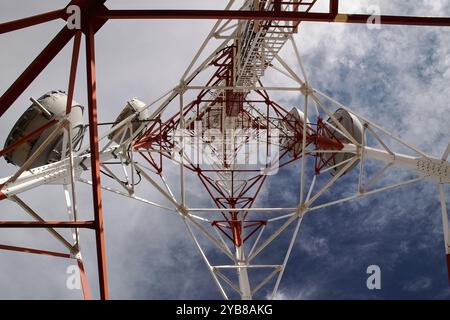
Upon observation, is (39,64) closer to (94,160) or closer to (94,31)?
(94,31)

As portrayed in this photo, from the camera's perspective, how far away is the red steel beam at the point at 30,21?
8375 millimetres

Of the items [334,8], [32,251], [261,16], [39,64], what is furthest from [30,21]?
[334,8]

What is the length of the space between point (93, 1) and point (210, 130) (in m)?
14.8

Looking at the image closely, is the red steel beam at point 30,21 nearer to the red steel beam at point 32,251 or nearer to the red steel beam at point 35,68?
the red steel beam at point 35,68

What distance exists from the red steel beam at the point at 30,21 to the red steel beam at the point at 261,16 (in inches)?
35.0

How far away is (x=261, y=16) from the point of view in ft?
29.8

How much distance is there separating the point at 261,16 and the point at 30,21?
16.7ft

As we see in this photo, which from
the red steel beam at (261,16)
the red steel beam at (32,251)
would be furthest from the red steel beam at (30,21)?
the red steel beam at (32,251)

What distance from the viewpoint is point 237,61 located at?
17750 mm
